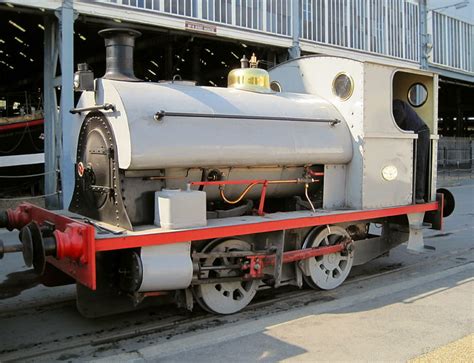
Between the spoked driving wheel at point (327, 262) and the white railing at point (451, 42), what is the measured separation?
1850 centimetres

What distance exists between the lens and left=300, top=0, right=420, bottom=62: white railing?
625 inches

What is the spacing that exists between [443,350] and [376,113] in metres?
2.87

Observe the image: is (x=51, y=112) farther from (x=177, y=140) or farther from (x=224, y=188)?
(x=177, y=140)

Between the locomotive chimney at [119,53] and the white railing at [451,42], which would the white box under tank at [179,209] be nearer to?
the locomotive chimney at [119,53]

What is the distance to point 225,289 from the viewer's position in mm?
4883

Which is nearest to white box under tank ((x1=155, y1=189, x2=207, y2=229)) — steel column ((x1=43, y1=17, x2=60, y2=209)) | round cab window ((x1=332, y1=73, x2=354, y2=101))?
round cab window ((x1=332, y1=73, x2=354, y2=101))

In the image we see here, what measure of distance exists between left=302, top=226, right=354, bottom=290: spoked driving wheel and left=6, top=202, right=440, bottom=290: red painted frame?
27 centimetres

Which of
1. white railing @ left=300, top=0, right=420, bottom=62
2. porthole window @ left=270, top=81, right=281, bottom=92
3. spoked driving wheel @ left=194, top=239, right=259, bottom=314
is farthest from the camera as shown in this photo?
white railing @ left=300, top=0, right=420, bottom=62

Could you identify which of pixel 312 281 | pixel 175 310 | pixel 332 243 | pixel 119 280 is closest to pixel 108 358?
pixel 119 280

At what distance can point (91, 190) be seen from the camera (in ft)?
15.9

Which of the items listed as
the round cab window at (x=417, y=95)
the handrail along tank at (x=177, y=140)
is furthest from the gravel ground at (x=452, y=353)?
the round cab window at (x=417, y=95)

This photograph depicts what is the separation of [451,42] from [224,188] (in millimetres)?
21953

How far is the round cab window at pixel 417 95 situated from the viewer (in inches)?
277

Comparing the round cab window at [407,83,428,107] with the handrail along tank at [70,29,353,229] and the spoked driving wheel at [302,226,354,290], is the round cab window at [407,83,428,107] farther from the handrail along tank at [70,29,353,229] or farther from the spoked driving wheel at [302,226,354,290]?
the spoked driving wheel at [302,226,354,290]
